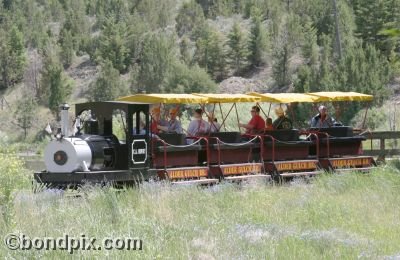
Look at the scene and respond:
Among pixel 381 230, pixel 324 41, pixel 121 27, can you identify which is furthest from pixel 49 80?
pixel 381 230

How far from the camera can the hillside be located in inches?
1811

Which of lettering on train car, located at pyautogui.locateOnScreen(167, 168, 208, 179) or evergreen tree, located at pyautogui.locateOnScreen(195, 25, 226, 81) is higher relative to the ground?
evergreen tree, located at pyautogui.locateOnScreen(195, 25, 226, 81)

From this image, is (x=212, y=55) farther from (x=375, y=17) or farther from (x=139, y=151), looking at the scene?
(x=139, y=151)

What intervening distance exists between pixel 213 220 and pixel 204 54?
185ft

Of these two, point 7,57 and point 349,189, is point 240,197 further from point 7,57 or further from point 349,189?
point 7,57

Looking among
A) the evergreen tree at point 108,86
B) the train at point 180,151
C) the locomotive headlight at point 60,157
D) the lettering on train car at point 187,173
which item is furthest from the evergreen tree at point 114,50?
the locomotive headlight at point 60,157

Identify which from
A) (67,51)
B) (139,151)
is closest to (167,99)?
(139,151)

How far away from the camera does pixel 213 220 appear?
10.4 meters

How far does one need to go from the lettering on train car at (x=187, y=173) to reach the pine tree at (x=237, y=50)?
47396mm

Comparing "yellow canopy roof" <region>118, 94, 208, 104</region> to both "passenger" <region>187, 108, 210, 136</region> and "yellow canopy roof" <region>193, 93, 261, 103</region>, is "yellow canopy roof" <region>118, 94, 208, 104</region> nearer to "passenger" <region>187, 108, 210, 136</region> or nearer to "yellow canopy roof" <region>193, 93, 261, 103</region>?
"yellow canopy roof" <region>193, 93, 261, 103</region>

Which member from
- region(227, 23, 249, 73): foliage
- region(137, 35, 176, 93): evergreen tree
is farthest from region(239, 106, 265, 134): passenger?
region(227, 23, 249, 73): foliage

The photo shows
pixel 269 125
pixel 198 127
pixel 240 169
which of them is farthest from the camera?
pixel 269 125

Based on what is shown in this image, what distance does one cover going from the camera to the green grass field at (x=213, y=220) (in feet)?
29.1

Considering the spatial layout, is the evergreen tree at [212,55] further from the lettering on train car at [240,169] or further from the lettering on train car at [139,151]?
the lettering on train car at [139,151]
